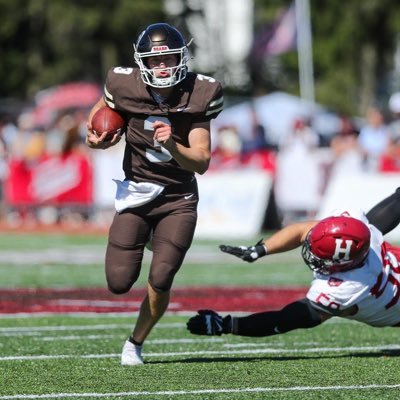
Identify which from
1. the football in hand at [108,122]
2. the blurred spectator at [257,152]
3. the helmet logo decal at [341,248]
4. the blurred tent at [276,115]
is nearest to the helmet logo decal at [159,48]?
the football in hand at [108,122]

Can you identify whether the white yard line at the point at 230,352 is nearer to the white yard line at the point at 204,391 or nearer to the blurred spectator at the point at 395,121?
the white yard line at the point at 204,391

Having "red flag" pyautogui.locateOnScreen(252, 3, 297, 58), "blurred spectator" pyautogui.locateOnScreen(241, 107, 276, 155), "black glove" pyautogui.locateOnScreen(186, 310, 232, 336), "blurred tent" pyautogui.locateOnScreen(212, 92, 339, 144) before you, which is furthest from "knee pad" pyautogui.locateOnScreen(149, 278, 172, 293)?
"red flag" pyautogui.locateOnScreen(252, 3, 297, 58)

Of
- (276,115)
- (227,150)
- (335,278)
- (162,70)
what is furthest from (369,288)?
(276,115)

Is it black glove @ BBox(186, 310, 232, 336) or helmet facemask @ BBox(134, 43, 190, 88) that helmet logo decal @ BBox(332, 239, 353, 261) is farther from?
helmet facemask @ BBox(134, 43, 190, 88)

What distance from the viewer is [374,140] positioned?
16688 mm

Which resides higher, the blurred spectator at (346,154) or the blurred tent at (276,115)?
the blurred spectator at (346,154)

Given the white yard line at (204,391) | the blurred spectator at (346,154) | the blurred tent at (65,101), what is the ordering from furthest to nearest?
the blurred tent at (65,101)
the blurred spectator at (346,154)
the white yard line at (204,391)

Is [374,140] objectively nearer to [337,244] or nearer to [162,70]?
[162,70]

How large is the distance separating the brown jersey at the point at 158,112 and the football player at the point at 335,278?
1.83 feet

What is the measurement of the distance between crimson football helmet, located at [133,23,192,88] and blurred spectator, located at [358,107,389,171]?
1025 cm

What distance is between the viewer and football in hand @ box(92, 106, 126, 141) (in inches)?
249

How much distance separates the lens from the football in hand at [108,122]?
6.33 metres

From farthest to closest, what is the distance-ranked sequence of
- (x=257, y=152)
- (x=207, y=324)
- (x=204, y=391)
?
(x=257, y=152), (x=207, y=324), (x=204, y=391)

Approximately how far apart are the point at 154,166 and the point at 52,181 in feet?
40.8
